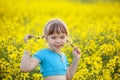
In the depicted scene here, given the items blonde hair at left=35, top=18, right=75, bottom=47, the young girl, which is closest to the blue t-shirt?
the young girl

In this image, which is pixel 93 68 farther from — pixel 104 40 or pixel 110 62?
pixel 104 40

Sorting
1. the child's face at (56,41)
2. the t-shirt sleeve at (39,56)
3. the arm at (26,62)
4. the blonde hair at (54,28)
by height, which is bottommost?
the arm at (26,62)

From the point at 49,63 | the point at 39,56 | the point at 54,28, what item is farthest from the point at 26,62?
the point at 54,28

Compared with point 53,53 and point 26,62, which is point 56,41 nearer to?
point 53,53

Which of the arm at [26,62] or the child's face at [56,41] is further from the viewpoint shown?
the child's face at [56,41]

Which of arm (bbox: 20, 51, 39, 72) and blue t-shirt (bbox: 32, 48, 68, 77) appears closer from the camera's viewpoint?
arm (bbox: 20, 51, 39, 72)

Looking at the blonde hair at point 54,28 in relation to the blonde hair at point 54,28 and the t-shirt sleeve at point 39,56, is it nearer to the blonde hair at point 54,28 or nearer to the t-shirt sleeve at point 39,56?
the blonde hair at point 54,28

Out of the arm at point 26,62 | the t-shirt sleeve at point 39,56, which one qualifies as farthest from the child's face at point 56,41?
the arm at point 26,62

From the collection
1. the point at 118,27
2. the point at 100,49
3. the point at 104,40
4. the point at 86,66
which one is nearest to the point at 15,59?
the point at 86,66

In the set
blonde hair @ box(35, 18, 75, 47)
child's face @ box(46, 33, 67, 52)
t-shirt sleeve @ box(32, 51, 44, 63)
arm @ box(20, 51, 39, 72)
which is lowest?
arm @ box(20, 51, 39, 72)

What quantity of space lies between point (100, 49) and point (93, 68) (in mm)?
850

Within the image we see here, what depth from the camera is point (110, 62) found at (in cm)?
648

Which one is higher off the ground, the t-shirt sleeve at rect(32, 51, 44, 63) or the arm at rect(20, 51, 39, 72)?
the t-shirt sleeve at rect(32, 51, 44, 63)

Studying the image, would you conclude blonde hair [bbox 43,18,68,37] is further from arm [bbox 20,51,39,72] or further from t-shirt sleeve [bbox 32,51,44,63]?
arm [bbox 20,51,39,72]
